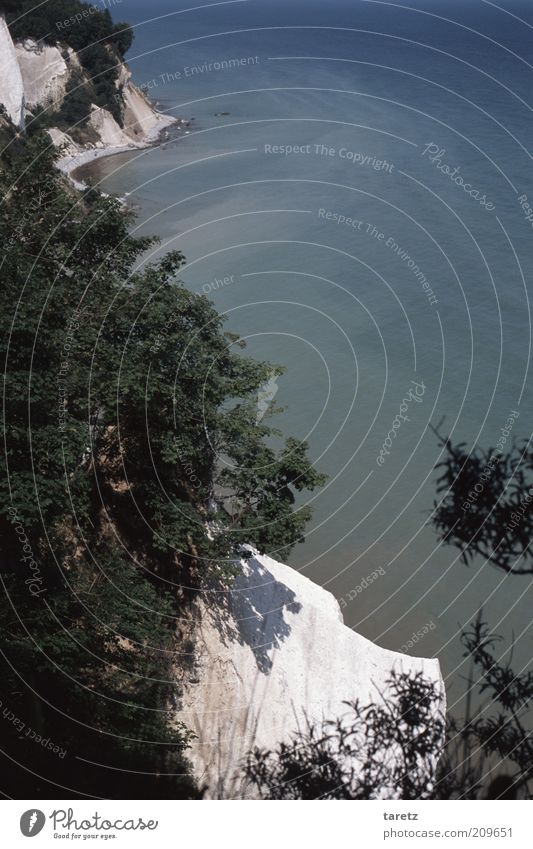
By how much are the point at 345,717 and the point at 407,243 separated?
1973 inches

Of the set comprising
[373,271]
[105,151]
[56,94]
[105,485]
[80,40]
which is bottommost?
[105,485]

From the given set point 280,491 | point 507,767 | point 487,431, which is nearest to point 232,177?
point 487,431

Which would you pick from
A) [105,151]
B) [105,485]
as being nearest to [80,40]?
[105,151]

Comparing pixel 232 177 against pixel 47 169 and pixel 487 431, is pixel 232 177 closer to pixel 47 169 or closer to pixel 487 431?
pixel 487 431

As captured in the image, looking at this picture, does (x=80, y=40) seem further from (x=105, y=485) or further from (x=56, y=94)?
(x=105, y=485)

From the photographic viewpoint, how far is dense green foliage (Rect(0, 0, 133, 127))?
91.1 meters

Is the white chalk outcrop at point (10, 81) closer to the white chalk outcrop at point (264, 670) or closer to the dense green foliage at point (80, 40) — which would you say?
the dense green foliage at point (80, 40)

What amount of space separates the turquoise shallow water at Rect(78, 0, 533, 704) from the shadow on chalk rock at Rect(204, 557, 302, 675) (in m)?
5.26

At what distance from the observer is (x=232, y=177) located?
90.1m

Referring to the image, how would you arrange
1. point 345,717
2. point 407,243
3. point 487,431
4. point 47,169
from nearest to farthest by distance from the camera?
point 345,717
point 47,169
point 487,431
point 407,243

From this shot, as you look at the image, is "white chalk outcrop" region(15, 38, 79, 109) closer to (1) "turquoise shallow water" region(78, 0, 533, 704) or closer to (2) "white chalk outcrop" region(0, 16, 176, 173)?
(2) "white chalk outcrop" region(0, 16, 176, 173)

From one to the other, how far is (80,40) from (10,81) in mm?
21983

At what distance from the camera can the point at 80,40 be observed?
99625 millimetres
